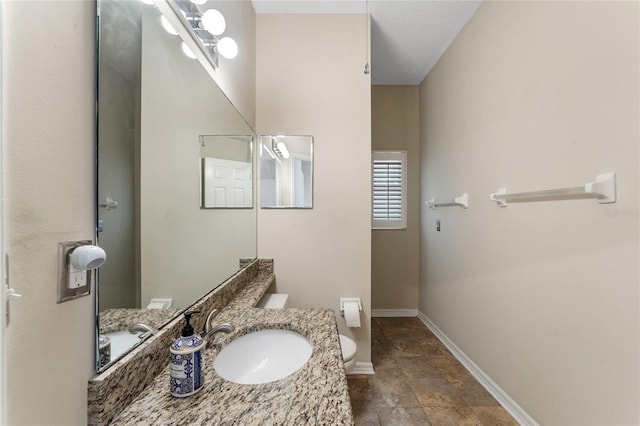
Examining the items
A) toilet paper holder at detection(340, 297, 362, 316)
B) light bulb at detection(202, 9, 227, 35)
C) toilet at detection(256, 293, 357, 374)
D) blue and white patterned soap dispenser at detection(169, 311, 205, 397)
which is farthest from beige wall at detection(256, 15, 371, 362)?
blue and white patterned soap dispenser at detection(169, 311, 205, 397)

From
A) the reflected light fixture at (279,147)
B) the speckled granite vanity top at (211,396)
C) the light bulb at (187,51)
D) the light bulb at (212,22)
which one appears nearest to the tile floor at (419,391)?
the speckled granite vanity top at (211,396)

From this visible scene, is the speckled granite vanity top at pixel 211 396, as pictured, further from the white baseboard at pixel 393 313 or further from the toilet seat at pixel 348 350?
the white baseboard at pixel 393 313

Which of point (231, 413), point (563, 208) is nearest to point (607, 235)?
point (563, 208)

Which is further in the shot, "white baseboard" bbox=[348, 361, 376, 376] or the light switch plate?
"white baseboard" bbox=[348, 361, 376, 376]

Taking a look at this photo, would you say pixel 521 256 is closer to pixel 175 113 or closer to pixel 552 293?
pixel 552 293

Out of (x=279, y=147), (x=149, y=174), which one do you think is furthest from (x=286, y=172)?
(x=149, y=174)

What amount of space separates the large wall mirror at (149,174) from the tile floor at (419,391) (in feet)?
4.30

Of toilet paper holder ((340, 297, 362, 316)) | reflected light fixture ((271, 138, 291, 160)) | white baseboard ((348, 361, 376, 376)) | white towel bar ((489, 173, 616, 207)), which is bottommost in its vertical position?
white baseboard ((348, 361, 376, 376))

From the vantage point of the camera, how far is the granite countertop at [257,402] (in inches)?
22.4

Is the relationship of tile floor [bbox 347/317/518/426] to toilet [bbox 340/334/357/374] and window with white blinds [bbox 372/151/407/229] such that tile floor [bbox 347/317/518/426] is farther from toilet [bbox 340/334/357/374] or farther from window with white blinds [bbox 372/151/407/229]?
window with white blinds [bbox 372/151/407/229]

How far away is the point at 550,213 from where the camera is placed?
4.39 ft

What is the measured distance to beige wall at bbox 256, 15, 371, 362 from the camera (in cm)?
201

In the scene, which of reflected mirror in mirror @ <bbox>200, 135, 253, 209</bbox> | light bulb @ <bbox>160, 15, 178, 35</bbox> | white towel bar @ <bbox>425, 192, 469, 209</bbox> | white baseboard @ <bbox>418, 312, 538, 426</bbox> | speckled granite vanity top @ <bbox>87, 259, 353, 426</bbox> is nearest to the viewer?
speckled granite vanity top @ <bbox>87, 259, 353, 426</bbox>

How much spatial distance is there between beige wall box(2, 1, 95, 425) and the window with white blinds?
2.84 m
